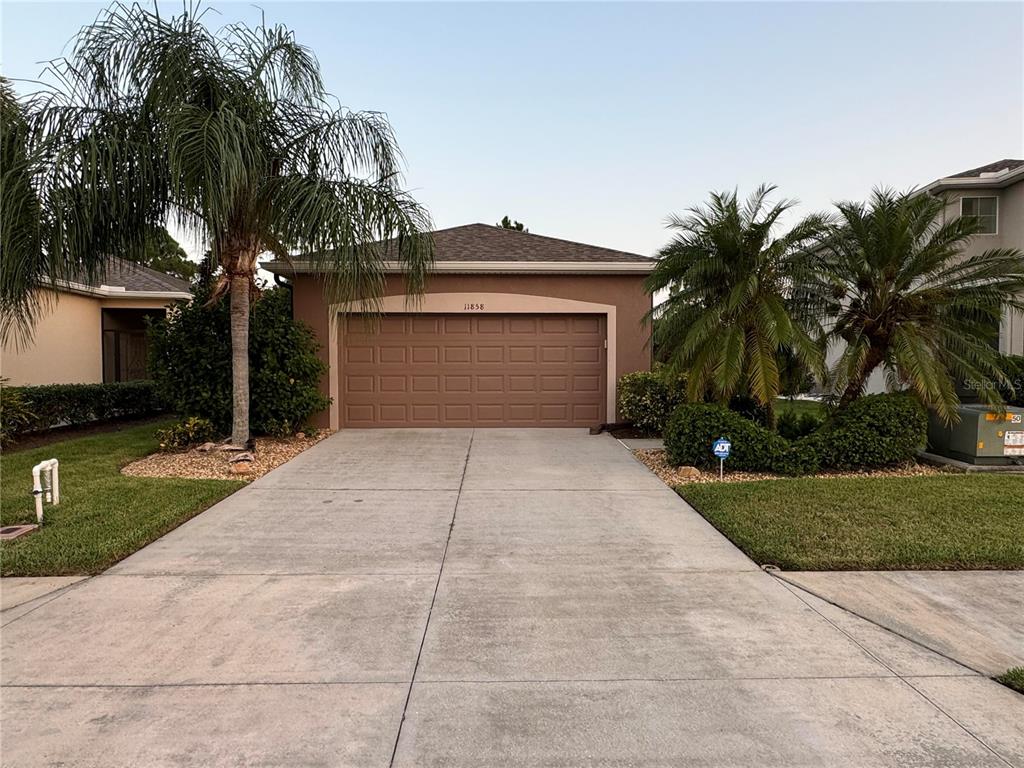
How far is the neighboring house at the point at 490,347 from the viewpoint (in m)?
12.3

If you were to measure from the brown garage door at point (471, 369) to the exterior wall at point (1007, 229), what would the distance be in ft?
30.9

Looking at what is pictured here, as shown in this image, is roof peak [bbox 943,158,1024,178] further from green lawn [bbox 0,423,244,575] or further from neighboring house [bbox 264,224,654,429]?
green lawn [bbox 0,423,244,575]

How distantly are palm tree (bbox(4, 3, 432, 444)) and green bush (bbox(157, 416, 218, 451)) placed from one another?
937 mm

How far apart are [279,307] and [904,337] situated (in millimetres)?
9779

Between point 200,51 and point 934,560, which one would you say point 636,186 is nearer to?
point 200,51

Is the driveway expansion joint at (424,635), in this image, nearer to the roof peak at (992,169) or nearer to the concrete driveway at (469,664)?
the concrete driveway at (469,664)

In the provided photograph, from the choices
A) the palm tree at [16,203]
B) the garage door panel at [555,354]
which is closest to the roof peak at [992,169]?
the garage door panel at [555,354]

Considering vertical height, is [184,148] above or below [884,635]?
above

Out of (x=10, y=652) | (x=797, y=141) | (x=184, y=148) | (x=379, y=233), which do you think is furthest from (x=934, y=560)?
(x=797, y=141)

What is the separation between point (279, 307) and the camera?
10.7m

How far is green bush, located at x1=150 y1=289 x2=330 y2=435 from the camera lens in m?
10.2

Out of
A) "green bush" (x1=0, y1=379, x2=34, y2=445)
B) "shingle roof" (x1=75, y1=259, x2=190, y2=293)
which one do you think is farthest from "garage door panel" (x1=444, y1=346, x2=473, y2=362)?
"shingle roof" (x1=75, y1=259, x2=190, y2=293)

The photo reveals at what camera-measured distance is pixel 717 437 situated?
324 inches

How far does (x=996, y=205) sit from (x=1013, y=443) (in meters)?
9.93
